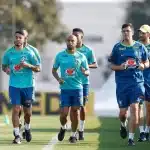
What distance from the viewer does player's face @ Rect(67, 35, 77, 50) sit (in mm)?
18828

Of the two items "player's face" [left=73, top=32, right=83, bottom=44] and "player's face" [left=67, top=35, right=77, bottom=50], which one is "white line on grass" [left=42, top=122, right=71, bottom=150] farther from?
"player's face" [left=73, top=32, right=83, bottom=44]

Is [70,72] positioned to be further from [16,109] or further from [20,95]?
[16,109]

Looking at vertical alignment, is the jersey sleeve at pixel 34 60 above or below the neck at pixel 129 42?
below

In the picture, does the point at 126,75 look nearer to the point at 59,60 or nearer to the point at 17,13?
the point at 59,60

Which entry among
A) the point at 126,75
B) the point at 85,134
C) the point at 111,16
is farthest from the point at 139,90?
the point at 111,16

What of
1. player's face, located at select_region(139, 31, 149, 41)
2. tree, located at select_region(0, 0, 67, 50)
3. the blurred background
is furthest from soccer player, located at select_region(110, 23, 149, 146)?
tree, located at select_region(0, 0, 67, 50)

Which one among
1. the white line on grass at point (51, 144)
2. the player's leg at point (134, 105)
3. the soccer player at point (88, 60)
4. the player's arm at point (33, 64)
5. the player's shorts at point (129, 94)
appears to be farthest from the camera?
the soccer player at point (88, 60)

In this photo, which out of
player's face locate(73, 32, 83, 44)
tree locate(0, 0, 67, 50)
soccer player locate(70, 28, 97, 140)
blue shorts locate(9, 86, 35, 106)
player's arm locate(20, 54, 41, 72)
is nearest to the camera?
player's arm locate(20, 54, 41, 72)

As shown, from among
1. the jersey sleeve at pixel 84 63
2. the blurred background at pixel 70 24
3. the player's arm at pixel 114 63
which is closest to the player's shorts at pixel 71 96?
the jersey sleeve at pixel 84 63

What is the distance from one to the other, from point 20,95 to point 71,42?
4.71ft

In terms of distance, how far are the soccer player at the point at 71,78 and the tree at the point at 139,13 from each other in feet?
133

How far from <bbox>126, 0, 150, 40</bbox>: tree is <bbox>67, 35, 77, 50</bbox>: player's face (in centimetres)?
4077

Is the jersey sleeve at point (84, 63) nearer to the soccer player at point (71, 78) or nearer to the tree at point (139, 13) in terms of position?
the soccer player at point (71, 78)

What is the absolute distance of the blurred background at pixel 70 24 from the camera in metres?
63.5
